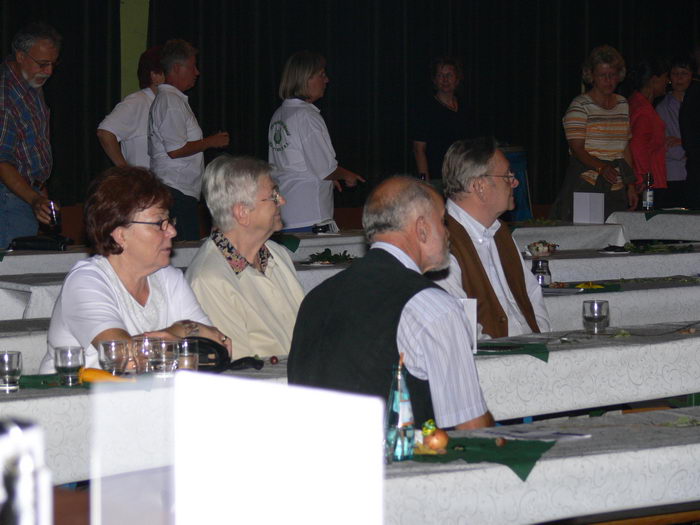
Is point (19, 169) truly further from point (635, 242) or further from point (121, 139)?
point (635, 242)

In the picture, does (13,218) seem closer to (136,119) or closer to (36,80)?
(36,80)

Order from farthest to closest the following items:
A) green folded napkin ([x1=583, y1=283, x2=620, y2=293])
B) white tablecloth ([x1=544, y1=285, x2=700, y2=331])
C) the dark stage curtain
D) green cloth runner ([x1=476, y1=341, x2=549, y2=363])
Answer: the dark stage curtain → green folded napkin ([x1=583, y1=283, x2=620, y2=293]) → white tablecloth ([x1=544, y1=285, x2=700, y2=331]) → green cloth runner ([x1=476, y1=341, x2=549, y2=363])

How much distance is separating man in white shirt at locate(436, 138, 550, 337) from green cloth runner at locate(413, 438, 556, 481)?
1588mm

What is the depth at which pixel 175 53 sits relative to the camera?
6.01 m

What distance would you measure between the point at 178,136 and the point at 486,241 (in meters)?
2.54

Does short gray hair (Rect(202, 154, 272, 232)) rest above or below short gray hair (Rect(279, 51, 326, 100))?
below

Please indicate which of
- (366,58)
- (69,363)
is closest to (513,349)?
(69,363)

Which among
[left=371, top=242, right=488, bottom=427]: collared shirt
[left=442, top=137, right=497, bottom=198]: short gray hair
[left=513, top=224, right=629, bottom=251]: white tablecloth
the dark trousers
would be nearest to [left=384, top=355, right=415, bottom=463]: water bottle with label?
[left=371, top=242, right=488, bottom=427]: collared shirt

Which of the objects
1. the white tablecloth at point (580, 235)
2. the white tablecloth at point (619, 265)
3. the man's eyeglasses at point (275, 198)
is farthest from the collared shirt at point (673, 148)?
the man's eyeglasses at point (275, 198)

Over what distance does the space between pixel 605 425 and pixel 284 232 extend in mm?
3938

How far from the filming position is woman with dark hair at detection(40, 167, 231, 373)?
9.94ft

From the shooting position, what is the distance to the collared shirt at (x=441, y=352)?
2.39m

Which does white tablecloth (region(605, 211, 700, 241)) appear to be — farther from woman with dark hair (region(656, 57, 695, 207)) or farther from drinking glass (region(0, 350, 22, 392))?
drinking glass (region(0, 350, 22, 392))

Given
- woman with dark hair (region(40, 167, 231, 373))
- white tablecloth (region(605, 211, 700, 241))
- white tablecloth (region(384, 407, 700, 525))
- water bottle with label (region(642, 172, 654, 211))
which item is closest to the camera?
white tablecloth (region(384, 407, 700, 525))
